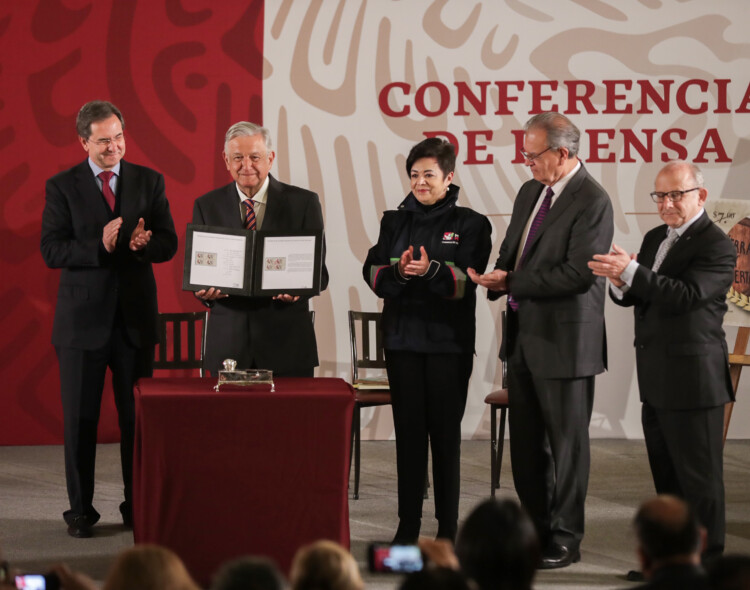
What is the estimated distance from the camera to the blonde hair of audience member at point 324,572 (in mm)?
1879

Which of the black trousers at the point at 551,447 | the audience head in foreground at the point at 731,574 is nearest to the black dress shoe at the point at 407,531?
the black trousers at the point at 551,447

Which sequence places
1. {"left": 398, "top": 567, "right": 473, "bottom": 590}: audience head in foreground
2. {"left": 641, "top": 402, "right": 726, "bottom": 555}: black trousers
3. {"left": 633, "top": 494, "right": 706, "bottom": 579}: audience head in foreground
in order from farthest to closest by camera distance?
{"left": 641, "top": 402, "right": 726, "bottom": 555}: black trousers → {"left": 633, "top": 494, "right": 706, "bottom": 579}: audience head in foreground → {"left": 398, "top": 567, "right": 473, "bottom": 590}: audience head in foreground

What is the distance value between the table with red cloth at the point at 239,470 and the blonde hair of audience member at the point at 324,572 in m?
1.77

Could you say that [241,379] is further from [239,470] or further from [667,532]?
[667,532]

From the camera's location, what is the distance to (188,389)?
3756mm

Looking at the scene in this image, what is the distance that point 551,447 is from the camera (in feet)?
13.8

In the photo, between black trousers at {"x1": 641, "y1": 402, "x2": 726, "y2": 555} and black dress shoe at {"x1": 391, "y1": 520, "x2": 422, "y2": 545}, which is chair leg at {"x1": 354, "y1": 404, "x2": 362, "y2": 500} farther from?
black trousers at {"x1": 641, "y1": 402, "x2": 726, "y2": 555}

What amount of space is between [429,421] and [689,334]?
112cm

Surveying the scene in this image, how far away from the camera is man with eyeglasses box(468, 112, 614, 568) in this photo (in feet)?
13.5

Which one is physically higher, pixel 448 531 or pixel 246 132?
pixel 246 132

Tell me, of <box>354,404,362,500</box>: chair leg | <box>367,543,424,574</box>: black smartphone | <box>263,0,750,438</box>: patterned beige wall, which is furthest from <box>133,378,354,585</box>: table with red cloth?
<box>263,0,750,438</box>: patterned beige wall


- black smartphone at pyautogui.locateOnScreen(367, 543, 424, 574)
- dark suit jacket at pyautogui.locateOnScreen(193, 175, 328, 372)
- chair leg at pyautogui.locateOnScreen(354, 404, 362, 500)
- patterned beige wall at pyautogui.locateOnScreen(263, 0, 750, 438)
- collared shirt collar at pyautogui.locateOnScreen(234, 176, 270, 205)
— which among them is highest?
patterned beige wall at pyautogui.locateOnScreen(263, 0, 750, 438)

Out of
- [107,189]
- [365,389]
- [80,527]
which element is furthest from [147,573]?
[365,389]

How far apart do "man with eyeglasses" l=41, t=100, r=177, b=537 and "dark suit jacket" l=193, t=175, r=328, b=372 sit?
0.39 metres
